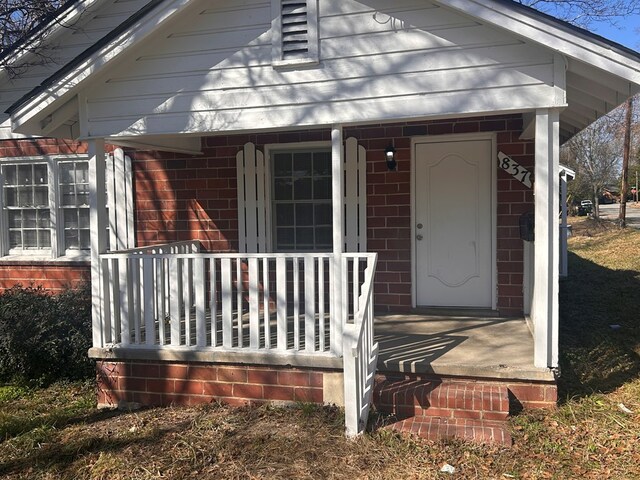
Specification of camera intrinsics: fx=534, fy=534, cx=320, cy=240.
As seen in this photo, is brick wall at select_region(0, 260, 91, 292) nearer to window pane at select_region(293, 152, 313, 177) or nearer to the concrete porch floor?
window pane at select_region(293, 152, 313, 177)

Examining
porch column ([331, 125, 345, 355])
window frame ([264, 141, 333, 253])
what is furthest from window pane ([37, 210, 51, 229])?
porch column ([331, 125, 345, 355])

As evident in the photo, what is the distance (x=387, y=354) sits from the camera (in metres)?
5.02

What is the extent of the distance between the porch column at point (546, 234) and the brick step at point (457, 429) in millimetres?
703

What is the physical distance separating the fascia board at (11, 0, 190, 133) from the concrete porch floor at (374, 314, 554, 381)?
361cm

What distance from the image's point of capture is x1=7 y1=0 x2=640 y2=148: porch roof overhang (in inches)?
159

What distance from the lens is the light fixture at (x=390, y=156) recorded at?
661 centimetres

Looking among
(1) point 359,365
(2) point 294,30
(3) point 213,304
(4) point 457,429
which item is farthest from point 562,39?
(3) point 213,304

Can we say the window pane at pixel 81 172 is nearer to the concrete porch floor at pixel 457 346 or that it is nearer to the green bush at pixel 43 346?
the green bush at pixel 43 346

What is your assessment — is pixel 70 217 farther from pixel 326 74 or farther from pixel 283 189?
pixel 326 74

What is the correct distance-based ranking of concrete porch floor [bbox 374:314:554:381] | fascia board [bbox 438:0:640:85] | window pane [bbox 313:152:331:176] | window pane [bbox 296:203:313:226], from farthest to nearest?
window pane [bbox 296:203:313:226], window pane [bbox 313:152:331:176], concrete porch floor [bbox 374:314:554:381], fascia board [bbox 438:0:640:85]

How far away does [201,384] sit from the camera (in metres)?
5.11

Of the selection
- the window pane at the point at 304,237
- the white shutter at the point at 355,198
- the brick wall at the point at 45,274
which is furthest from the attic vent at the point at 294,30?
the brick wall at the point at 45,274

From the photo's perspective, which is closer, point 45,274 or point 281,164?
point 281,164

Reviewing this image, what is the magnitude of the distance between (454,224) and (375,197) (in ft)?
3.46
